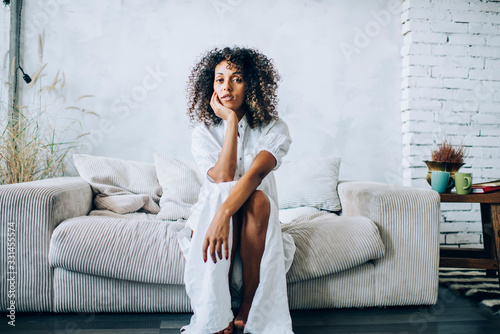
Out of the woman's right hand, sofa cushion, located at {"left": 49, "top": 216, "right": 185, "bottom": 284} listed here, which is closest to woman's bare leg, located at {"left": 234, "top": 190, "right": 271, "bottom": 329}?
sofa cushion, located at {"left": 49, "top": 216, "right": 185, "bottom": 284}

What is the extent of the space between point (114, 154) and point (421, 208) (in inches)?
77.3

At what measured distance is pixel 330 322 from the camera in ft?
4.70

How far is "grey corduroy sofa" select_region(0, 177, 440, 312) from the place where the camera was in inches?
54.7

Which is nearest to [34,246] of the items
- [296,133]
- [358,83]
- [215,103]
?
[215,103]

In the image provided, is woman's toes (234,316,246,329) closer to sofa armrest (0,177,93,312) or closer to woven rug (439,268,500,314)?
sofa armrest (0,177,93,312)

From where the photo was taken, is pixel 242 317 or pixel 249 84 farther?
pixel 249 84

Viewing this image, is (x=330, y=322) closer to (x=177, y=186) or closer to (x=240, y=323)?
(x=240, y=323)

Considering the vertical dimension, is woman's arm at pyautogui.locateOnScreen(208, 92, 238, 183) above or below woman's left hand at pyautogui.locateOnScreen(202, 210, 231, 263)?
above

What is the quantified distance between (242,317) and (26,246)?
0.85 meters

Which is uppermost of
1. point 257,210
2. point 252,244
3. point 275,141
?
point 275,141

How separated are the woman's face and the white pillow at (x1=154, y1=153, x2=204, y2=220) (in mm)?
653

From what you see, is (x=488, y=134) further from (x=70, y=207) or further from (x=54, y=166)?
(x=54, y=166)
